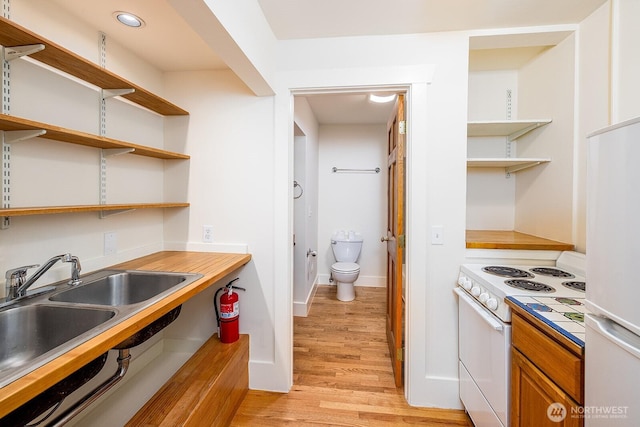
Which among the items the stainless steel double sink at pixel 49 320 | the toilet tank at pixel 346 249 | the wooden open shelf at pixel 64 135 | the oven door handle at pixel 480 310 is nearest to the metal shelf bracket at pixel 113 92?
the wooden open shelf at pixel 64 135

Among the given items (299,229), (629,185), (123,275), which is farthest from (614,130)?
(299,229)

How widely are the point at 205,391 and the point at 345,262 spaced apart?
90.1 inches

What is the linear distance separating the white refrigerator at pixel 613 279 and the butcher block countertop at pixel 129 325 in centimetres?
136

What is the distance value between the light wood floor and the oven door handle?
765mm

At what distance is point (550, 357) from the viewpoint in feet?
2.88

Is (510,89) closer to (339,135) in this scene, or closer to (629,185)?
(629,185)

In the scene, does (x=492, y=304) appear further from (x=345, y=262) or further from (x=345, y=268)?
(x=345, y=262)

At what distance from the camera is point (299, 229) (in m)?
2.91

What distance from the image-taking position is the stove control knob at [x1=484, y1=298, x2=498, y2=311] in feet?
3.89

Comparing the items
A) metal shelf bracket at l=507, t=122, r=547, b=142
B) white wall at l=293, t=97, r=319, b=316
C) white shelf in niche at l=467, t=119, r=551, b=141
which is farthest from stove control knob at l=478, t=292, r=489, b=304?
white wall at l=293, t=97, r=319, b=316

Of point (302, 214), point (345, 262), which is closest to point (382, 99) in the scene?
point (302, 214)

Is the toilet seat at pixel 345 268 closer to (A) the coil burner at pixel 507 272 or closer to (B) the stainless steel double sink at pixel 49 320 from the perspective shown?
(A) the coil burner at pixel 507 272

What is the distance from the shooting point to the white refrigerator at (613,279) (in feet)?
1.96

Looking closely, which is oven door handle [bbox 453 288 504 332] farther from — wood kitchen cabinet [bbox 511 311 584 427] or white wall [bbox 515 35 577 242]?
white wall [bbox 515 35 577 242]
